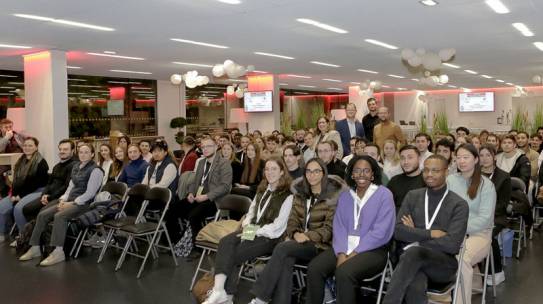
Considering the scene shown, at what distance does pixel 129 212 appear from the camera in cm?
633

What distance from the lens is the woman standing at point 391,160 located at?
5793 mm

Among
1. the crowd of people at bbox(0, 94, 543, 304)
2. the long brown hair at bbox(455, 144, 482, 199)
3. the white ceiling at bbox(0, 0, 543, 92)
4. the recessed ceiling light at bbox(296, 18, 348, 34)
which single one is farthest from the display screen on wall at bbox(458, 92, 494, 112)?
the long brown hair at bbox(455, 144, 482, 199)

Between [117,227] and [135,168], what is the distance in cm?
136

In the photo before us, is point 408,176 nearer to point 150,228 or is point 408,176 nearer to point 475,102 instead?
point 150,228

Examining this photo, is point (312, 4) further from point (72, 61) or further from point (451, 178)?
point (72, 61)

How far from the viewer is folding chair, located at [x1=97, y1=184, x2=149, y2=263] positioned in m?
5.69

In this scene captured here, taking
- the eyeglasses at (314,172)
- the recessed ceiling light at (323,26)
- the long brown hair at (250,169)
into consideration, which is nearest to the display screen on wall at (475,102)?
the recessed ceiling light at (323,26)

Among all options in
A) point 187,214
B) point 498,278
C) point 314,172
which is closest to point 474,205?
point 498,278

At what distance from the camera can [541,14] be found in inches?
269

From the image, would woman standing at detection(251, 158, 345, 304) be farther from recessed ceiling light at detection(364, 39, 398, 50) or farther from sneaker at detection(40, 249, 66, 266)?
recessed ceiling light at detection(364, 39, 398, 50)

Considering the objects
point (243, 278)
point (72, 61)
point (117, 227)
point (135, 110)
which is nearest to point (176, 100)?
point (135, 110)

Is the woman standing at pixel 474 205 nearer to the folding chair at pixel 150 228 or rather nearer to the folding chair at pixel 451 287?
the folding chair at pixel 451 287

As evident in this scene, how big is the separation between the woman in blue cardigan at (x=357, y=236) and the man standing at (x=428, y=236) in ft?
0.51

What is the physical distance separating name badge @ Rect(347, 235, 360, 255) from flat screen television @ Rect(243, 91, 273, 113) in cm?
1123
